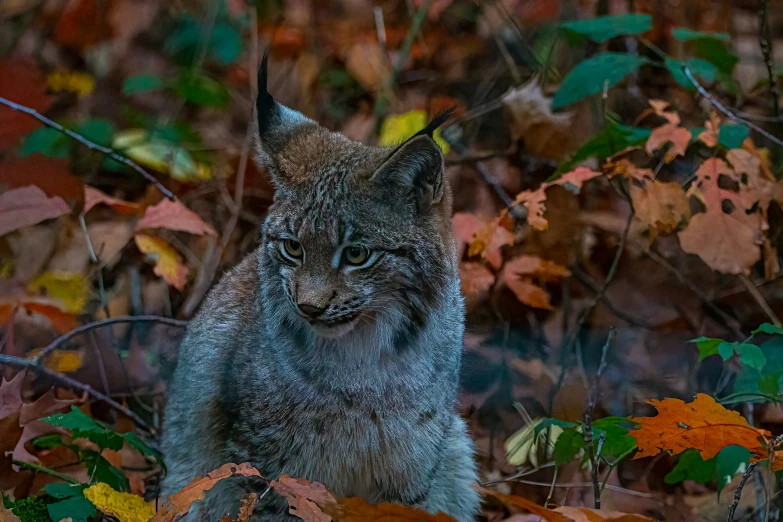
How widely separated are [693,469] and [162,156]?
4.11 meters

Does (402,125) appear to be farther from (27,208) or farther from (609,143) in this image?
(27,208)

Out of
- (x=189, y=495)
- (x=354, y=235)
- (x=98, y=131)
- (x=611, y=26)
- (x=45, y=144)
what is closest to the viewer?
(x=189, y=495)

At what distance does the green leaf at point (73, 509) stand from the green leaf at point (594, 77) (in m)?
2.73

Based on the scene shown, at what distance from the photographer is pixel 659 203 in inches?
157

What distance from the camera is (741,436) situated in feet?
8.93

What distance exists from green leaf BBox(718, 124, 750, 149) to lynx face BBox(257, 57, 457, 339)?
1588 millimetres

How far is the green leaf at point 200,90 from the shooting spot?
21.2 ft

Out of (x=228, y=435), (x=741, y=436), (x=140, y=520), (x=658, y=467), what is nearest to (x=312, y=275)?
(x=228, y=435)

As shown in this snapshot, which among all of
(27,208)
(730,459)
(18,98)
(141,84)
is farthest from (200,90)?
(730,459)

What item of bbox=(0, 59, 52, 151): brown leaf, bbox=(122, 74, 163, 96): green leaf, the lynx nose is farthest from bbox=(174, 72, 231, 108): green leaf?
the lynx nose

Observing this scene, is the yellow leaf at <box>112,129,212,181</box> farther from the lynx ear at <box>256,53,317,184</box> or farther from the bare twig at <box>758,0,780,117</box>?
the bare twig at <box>758,0,780,117</box>

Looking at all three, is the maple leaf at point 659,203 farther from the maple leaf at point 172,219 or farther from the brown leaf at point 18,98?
the brown leaf at point 18,98

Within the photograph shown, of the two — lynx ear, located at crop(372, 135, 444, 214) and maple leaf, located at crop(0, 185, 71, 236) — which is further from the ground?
lynx ear, located at crop(372, 135, 444, 214)

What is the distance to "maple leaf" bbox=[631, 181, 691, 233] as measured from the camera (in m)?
3.98
